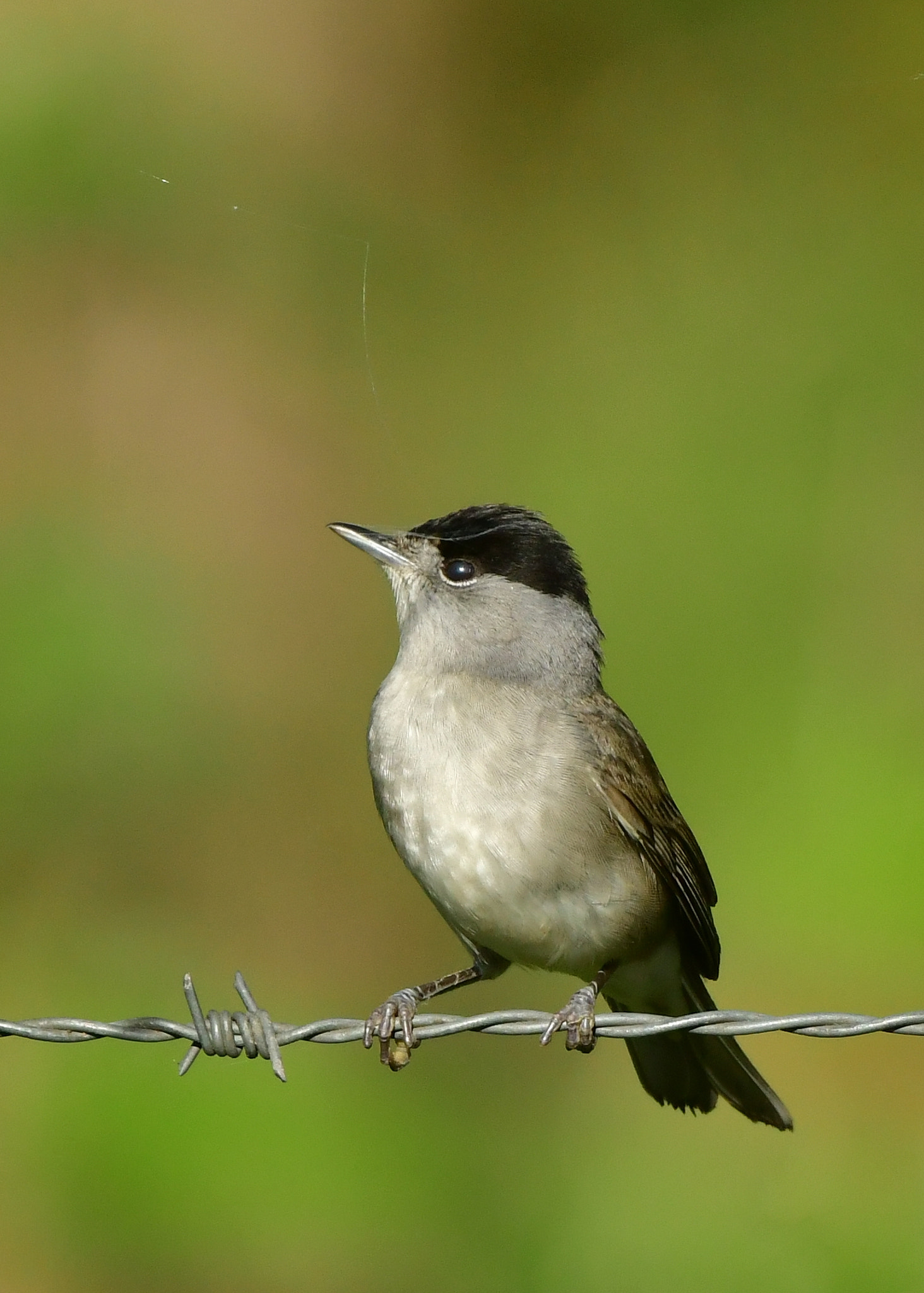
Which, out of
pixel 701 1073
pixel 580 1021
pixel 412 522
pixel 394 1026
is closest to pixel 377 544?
pixel 394 1026

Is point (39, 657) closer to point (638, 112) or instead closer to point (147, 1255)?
point (147, 1255)

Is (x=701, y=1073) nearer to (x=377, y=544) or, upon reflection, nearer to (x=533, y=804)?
(x=533, y=804)

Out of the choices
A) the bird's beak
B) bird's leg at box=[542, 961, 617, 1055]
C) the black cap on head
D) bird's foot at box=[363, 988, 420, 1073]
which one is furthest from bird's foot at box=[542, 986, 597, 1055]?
the bird's beak

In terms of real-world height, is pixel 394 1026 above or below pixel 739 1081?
above

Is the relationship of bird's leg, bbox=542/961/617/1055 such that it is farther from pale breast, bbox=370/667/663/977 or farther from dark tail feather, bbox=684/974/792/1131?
dark tail feather, bbox=684/974/792/1131

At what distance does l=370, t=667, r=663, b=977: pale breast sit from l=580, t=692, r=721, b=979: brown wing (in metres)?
0.06

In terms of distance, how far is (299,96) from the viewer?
405 inches

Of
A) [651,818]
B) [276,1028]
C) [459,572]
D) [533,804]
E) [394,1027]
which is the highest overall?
[459,572]

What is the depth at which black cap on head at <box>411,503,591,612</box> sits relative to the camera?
450 cm

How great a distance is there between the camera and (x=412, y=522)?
8.66 metres

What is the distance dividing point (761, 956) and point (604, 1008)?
196 centimetres

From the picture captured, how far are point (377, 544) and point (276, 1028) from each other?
1.72 meters

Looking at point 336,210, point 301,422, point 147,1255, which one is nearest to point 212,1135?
point 147,1255

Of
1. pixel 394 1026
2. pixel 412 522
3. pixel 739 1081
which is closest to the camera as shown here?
pixel 394 1026
